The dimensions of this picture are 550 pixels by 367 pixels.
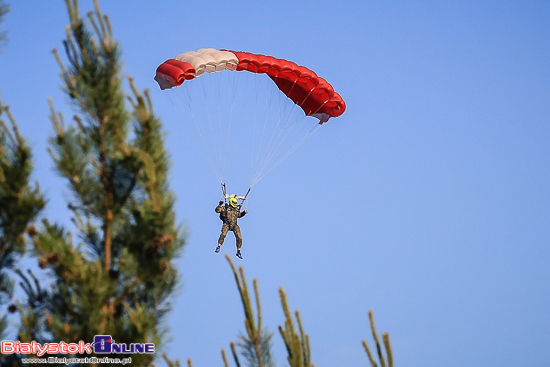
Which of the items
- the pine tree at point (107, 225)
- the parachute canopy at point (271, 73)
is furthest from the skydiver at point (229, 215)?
the pine tree at point (107, 225)

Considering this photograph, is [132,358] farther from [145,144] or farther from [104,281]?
[145,144]

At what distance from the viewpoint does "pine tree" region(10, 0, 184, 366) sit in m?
7.71

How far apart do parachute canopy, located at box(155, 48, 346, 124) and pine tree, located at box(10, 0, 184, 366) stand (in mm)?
9756

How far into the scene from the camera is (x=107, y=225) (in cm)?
826

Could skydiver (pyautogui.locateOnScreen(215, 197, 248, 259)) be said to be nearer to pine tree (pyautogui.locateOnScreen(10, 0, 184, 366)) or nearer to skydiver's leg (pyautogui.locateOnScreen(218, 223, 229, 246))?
skydiver's leg (pyautogui.locateOnScreen(218, 223, 229, 246))

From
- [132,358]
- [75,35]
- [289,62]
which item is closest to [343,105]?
[289,62]

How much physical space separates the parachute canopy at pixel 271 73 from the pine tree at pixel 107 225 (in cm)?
976

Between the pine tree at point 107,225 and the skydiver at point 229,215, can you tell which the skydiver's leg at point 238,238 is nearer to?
the skydiver at point 229,215

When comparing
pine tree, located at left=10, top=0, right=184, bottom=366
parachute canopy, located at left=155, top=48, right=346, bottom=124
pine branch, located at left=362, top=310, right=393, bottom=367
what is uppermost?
parachute canopy, located at left=155, top=48, right=346, bottom=124

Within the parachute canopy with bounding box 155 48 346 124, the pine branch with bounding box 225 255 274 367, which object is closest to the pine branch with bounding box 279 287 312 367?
the pine branch with bounding box 225 255 274 367

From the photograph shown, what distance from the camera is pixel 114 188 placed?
27.7 feet

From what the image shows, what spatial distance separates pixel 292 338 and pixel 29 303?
3.67 metres

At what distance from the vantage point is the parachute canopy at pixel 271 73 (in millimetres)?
18906

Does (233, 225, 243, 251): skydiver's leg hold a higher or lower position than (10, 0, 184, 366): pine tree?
Answer: higher
